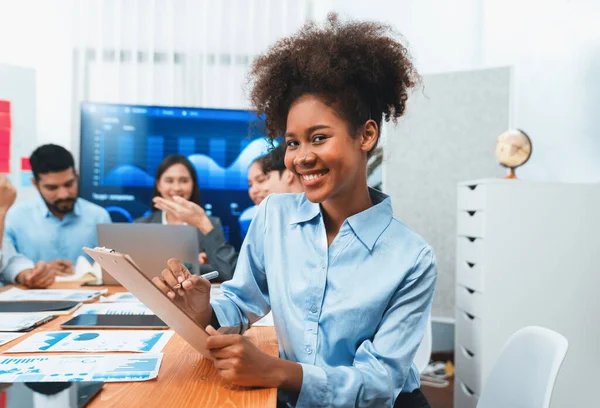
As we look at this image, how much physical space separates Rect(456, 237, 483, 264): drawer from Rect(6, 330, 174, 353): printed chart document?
56.4 inches

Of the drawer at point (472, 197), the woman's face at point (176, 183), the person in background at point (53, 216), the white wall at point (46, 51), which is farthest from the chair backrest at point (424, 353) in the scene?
the white wall at point (46, 51)

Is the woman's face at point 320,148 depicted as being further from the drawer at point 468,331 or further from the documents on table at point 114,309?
the drawer at point 468,331

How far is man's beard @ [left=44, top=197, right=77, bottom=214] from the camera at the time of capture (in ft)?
9.33

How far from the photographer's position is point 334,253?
111cm

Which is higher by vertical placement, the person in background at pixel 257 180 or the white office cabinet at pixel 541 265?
the person in background at pixel 257 180

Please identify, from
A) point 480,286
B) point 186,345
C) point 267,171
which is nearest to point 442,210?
point 480,286

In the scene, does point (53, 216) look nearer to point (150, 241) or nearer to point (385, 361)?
point (150, 241)

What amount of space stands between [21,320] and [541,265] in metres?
1.83

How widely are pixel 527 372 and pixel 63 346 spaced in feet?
3.07

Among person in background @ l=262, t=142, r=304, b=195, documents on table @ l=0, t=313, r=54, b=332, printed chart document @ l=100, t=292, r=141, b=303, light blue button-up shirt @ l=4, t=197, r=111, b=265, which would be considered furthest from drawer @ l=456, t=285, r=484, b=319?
light blue button-up shirt @ l=4, t=197, r=111, b=265

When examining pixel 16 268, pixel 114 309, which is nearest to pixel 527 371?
pixel 114 309

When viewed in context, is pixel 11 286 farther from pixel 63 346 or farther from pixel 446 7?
pixel 446 7

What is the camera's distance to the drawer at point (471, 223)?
7.14 feet

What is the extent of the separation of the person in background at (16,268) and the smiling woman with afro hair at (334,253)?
0.87 metres
